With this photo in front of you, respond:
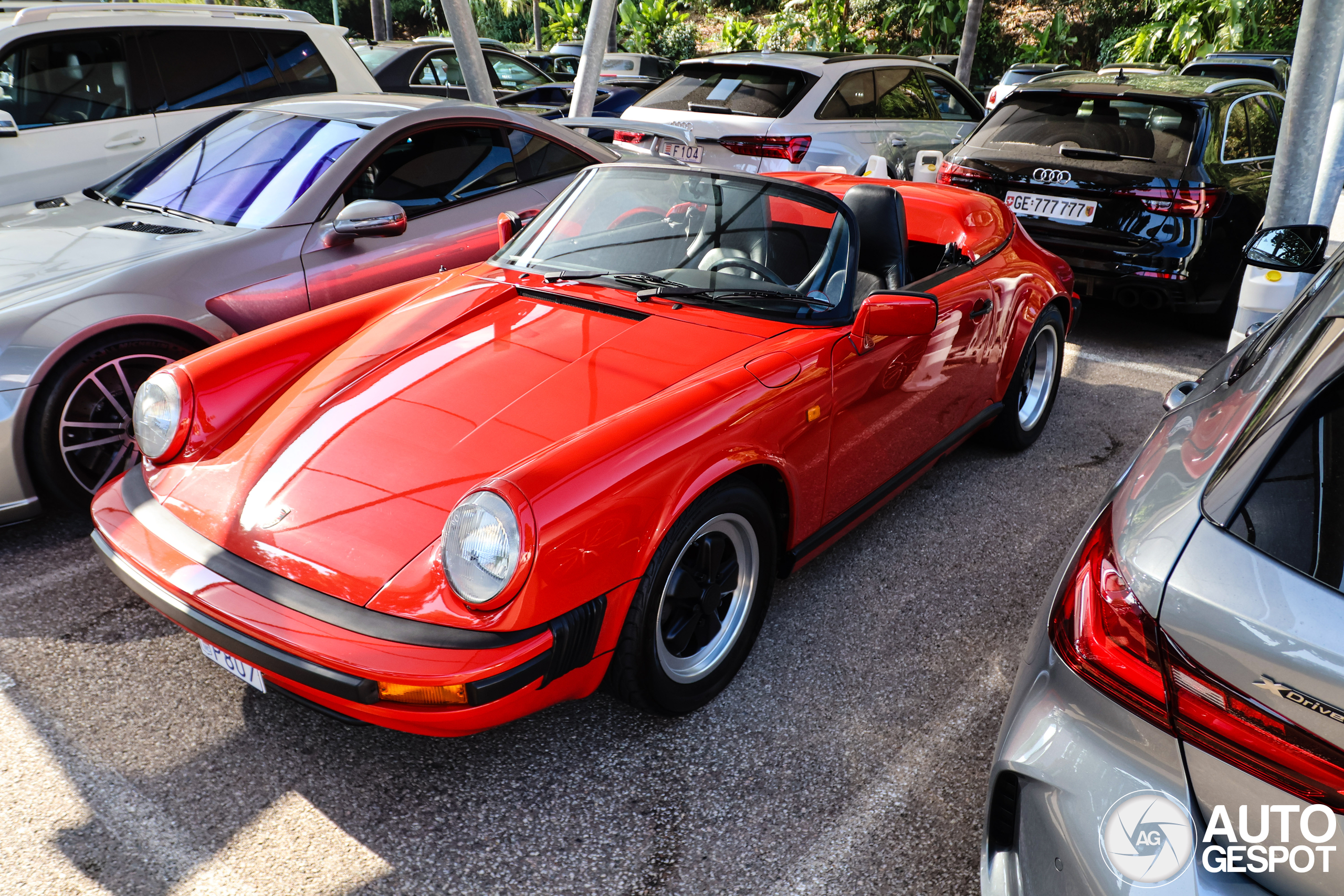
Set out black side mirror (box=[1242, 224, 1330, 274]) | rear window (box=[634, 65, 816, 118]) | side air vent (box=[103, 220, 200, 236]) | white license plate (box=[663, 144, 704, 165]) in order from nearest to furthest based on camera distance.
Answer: black side mirror (box=[1242, 224, 1330, 274]) < side air vent (box=[103, 220, 200, 236]) < white license plate (box=[663, 144, 704, 165]) < rear window (box=[634, 65, 816, 118])

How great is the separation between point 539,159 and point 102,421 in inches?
99.6

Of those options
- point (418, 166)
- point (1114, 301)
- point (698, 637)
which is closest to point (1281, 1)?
point (1114, 301)

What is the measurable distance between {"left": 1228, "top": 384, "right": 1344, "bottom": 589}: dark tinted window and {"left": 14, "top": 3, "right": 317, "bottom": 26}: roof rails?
21.0 feet

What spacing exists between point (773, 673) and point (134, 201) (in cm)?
371

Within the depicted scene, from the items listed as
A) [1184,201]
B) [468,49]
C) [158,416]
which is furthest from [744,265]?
[468,49]

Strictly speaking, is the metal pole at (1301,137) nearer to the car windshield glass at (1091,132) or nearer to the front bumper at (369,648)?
the car windshield glass at (1091,132)

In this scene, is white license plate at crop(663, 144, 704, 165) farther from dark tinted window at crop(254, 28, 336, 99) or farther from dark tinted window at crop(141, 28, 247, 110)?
dark tinted window at crop(141, 28, 247, 110)

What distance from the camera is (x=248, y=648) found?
7.06ft

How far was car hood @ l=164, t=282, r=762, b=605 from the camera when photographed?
2275mm

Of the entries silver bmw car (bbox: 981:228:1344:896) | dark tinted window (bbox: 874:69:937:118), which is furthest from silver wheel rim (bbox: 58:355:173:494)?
dark tinted window (bbox: 874:69:937:118)

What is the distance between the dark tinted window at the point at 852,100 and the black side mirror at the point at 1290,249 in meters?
4.71

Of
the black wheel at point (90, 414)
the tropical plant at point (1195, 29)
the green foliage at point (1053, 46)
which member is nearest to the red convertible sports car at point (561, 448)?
the black wheel at point (90, 414)

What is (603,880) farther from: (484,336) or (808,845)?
(484,336)

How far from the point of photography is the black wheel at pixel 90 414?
134 inches
